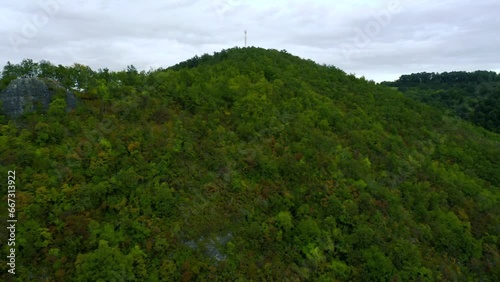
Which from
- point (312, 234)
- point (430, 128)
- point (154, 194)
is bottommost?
point (312, 234)

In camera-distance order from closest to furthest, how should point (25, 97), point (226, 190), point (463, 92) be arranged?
1. point (226, 190)
2. point (25, 97)
3. point (463, 92)

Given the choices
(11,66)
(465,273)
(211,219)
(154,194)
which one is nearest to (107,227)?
(154,194)

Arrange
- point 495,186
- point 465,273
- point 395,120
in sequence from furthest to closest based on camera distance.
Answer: point 395,120 < point 495,186 < point 465,273

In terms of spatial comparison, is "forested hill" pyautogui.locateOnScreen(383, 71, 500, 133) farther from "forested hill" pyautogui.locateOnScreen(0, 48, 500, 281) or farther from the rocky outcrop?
the rocky outcrop

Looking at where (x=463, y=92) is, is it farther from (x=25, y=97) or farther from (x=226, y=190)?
(x=25, y=97)

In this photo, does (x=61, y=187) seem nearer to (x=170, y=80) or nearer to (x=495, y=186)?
(x=170, y=80)

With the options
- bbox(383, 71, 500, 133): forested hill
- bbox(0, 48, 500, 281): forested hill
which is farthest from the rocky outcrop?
bbox(383, 71, 500, 133): forested hill

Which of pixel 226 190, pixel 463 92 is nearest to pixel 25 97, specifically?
pixel 226 190
